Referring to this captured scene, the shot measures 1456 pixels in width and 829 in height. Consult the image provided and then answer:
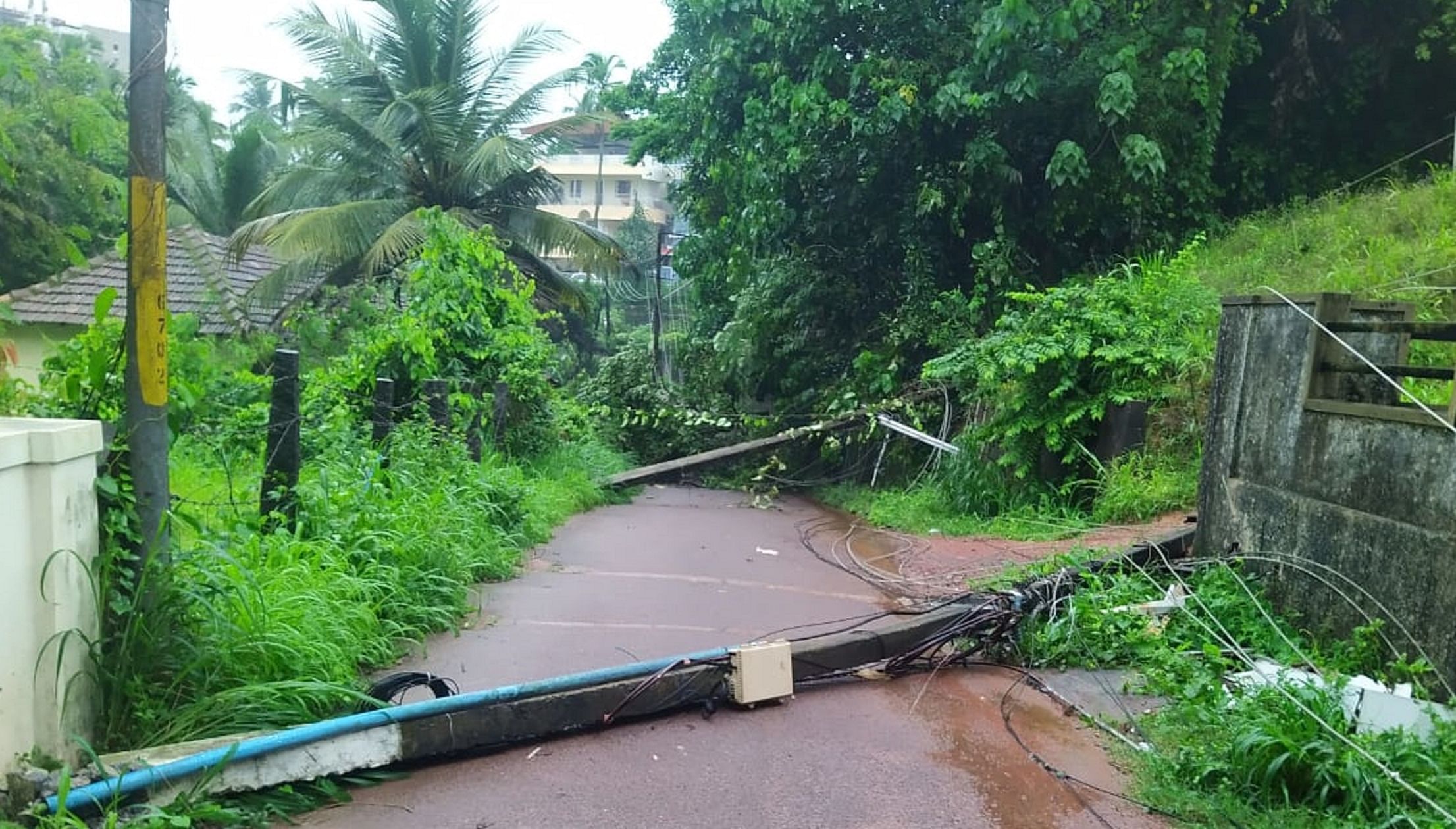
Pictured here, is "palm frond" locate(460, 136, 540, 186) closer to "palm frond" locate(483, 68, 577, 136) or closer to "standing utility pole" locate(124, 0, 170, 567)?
"palm frond" locate(483, 68, 577, 136)

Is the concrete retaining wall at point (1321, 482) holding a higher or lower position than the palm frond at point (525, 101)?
lower

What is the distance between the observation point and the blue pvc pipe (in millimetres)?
3041

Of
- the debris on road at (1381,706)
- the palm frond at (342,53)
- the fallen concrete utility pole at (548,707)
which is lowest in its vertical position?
the fallen concrete utility pole at (548,707)

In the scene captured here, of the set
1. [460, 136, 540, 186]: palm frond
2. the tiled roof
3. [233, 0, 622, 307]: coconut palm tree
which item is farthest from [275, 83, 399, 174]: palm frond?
the tiled roof

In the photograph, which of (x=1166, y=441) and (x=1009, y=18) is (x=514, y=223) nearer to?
(x=1009, y=18)

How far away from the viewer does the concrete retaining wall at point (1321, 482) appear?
438 cm

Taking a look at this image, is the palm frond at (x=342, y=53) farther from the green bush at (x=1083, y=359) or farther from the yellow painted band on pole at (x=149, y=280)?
the yellow painted band on pole at (x=149, y=280)

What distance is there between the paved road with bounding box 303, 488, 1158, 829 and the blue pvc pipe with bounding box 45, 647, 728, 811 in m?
0.23

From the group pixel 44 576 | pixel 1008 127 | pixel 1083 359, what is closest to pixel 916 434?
pixel 1083 359

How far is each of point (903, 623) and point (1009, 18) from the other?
7487 mm

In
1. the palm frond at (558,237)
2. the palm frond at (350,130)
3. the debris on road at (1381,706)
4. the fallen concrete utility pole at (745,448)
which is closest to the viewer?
the debris on road at (1381,706)

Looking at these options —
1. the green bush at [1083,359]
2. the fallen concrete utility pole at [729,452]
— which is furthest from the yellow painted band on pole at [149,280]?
the fallen concrete utility pole at [729,452]

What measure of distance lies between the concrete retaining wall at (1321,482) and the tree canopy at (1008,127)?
215 inches

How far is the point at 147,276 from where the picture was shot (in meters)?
3.56
